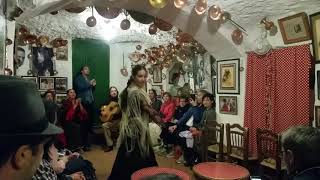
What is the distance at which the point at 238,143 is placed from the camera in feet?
15.7

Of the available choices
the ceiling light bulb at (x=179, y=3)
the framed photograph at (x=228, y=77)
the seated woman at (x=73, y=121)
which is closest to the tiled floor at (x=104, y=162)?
the seated woman at (x=73, y=121)

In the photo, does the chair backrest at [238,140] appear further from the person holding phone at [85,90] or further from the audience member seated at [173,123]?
the person holding phone at [85,90]

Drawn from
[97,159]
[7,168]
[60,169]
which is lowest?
[97,159]

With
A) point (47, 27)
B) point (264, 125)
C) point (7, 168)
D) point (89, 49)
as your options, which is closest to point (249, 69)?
point (264, 125)

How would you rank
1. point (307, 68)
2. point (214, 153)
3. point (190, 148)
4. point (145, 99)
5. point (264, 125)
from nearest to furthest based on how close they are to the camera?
point (145, 99), point (307, 68), point (264, 125), point (214, 153), point (190, 148)

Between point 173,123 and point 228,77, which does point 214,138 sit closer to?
point 228,77

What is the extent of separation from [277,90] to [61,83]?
5968 millimetres

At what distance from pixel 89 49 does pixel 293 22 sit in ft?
20.4

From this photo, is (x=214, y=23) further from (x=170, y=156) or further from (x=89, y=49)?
(x=89, y=49)

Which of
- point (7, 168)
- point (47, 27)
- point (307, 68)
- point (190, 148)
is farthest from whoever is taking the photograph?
point (47, 27)

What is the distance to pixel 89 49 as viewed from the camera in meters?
8.92

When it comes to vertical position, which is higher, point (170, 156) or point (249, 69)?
point (249, 69)

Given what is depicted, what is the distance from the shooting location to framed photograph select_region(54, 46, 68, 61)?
27.7 ft

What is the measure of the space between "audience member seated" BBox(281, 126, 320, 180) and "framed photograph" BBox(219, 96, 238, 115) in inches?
133
